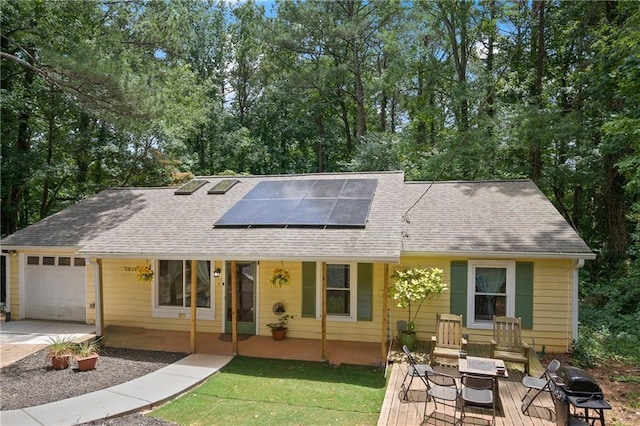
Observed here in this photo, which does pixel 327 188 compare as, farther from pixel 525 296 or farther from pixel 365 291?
pixel 525 296

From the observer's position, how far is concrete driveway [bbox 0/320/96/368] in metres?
8.37

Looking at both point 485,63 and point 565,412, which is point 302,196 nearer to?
point 565,412

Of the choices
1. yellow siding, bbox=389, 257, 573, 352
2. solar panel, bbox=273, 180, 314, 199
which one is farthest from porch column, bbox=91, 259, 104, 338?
yellow siding, bbox=389, 257, 573, 352

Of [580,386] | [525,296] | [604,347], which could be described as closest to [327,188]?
[525,296]

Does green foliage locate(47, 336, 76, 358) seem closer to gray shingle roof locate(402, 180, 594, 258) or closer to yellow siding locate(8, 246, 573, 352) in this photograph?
yellow siding locate(8, 246, 573, 352)

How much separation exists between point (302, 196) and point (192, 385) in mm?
5249

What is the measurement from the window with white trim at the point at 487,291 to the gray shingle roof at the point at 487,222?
54 cm

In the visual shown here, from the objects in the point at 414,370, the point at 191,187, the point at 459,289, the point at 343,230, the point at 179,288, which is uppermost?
the point at 191,187

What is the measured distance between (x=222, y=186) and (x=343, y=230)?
5.44 metres

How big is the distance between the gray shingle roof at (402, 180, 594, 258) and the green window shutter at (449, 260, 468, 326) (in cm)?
55

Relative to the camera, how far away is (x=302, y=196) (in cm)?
1016

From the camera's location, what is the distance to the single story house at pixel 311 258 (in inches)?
320

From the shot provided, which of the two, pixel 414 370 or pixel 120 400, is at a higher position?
pixel 414 370

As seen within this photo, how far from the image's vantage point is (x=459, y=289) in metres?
8.56
